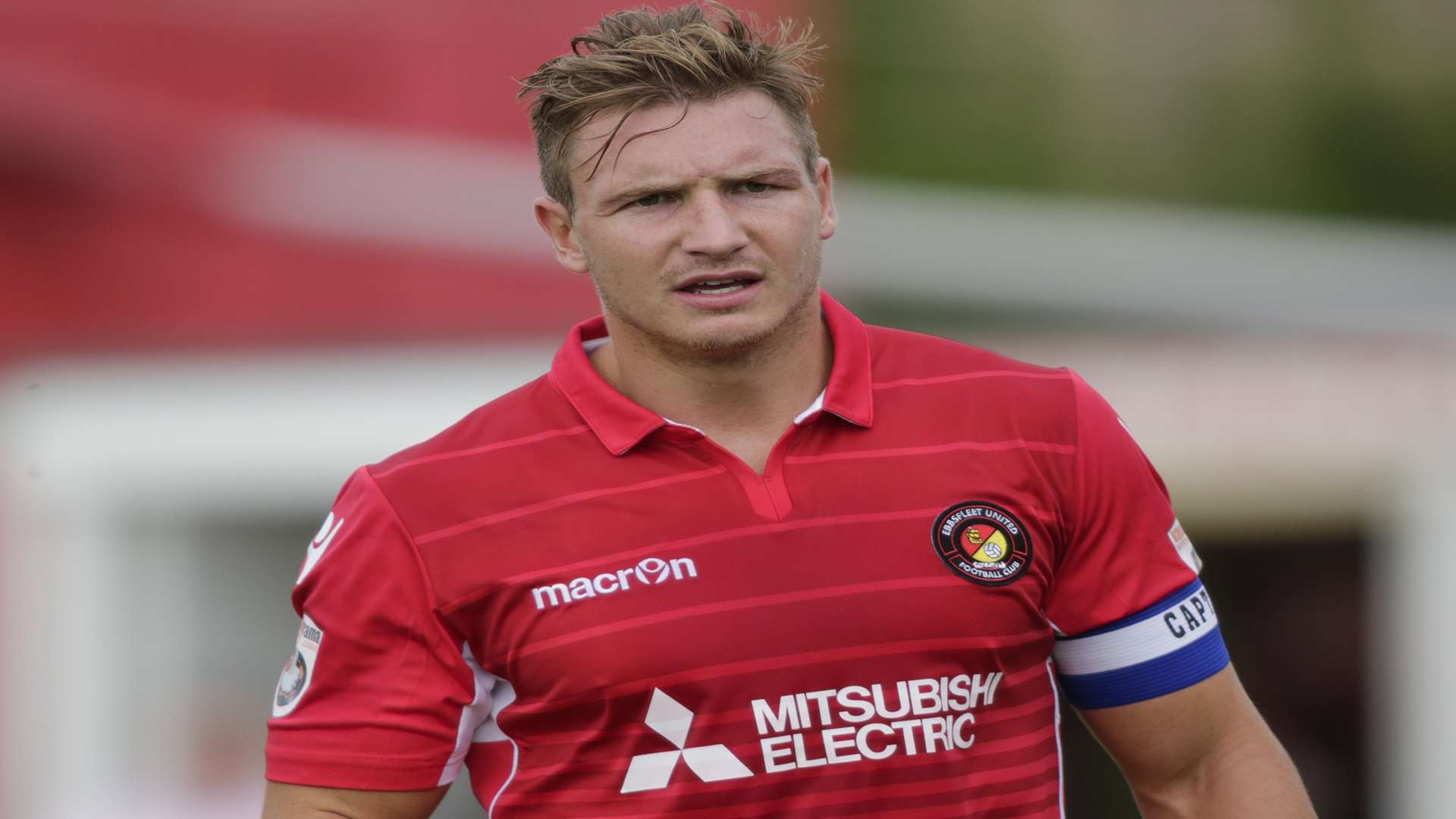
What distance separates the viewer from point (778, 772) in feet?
6.45

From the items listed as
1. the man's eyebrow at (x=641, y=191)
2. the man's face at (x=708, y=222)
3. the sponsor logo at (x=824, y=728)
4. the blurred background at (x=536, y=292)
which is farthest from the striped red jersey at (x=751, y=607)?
the blurred background at (x=536, y=292)

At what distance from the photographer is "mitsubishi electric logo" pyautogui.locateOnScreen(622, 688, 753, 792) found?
1.97 metres

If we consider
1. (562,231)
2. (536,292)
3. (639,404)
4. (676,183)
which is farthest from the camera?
(536,292)

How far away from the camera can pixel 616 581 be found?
2014 millimetres

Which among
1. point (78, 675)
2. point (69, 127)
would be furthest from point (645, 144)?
point (69, 127)

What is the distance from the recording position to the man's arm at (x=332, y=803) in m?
2.05

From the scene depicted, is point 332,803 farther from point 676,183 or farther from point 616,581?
point 676,183

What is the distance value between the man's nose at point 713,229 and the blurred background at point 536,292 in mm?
3501

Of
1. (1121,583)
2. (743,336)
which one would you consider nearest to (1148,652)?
(1121,583)

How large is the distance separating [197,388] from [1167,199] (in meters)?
3.71

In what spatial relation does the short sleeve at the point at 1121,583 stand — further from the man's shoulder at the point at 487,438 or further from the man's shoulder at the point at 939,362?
the man's shoulder at the point at 487,438

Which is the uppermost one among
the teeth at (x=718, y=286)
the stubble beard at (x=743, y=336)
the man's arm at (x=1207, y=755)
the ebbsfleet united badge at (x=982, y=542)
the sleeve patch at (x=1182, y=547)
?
the teeth at (x=718, y=286)

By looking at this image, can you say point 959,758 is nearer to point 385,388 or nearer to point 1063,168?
point 385,388

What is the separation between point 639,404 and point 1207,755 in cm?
86
